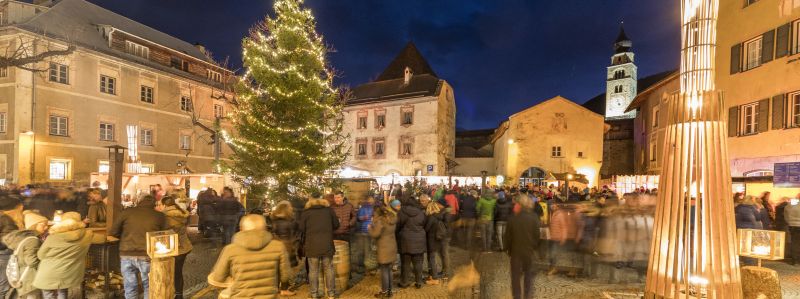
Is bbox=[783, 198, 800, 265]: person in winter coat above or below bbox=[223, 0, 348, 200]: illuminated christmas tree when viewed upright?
below

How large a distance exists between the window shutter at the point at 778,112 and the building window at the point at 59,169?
3186 centimetres

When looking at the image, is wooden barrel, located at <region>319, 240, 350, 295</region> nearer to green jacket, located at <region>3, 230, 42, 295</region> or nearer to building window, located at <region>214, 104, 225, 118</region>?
green jacket, located at <region>3, 230, 42, 295</region>

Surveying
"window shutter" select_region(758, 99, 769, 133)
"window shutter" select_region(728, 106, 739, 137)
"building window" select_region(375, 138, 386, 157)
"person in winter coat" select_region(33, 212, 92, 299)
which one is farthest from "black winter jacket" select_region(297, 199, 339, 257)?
"building window" select_region(375, 138, 386, 157)

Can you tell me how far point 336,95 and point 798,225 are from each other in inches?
541

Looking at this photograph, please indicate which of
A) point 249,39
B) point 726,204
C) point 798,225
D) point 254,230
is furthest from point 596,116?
point 254,230

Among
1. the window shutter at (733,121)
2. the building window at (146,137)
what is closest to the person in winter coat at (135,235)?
the window shutter at (733,121)

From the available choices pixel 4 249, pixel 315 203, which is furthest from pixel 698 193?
pixel 4 249

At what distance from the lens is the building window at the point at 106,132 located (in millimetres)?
26688

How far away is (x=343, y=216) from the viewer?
970 cm

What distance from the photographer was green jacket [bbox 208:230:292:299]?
436 cm

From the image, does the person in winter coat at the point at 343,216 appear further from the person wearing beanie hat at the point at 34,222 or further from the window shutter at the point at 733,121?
the window shutter at the point at 733,121

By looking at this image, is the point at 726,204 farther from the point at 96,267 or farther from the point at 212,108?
the point at 212,108

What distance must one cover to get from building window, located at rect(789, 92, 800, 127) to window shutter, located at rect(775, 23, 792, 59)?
4.89 ft

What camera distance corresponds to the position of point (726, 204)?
16.3ft
